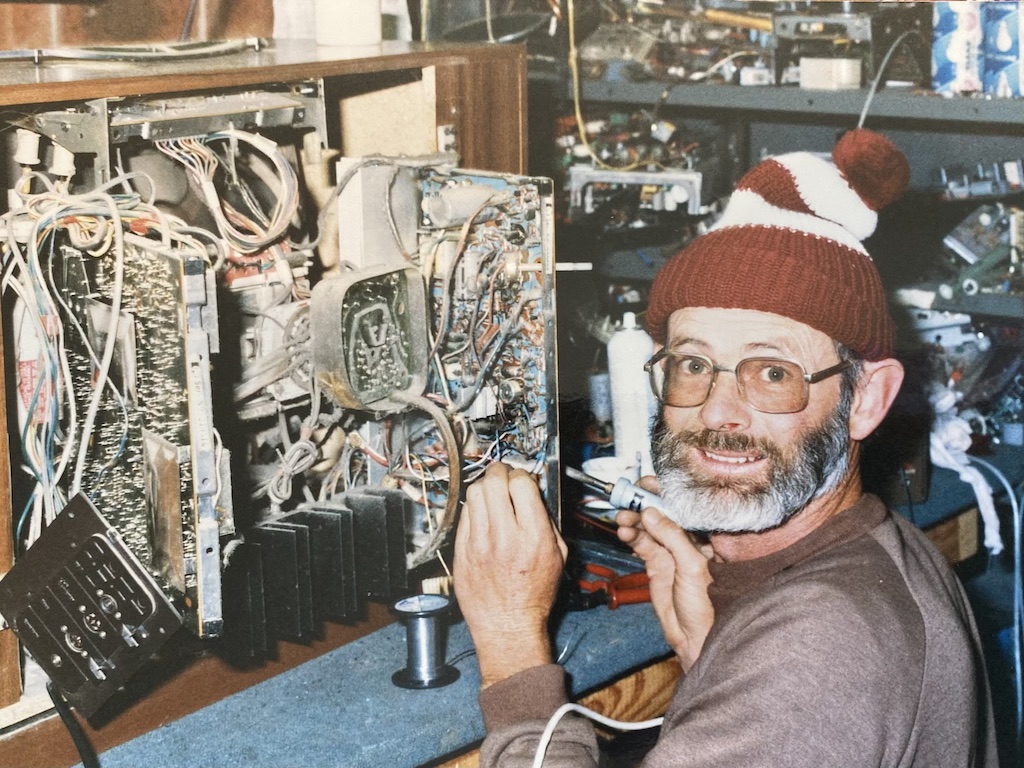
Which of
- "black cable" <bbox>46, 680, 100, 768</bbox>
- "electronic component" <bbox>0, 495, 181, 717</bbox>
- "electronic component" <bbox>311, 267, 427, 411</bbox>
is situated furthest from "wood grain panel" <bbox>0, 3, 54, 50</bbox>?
"black cable" <bbox>46, 680, 100, 768</bbox>

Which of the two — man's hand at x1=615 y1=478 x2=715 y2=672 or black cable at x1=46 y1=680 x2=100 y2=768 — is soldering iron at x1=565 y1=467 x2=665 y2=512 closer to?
man's hand at x1=615 y1=478 x2=715 y2=672

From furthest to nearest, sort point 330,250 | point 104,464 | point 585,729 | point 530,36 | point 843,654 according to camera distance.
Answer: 1. point 530,36
2. point 330,250
3. point 104,464
4. point 585,729
5. point 843,654

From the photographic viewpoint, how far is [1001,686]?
7.07ft

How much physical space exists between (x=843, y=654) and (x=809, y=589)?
3.0 inches

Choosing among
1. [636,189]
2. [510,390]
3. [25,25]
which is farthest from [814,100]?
[25,25]

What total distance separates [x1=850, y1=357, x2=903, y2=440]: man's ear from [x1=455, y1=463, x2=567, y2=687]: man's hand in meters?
0.38

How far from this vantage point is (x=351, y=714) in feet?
4.34

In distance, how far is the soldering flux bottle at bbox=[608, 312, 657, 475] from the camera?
187cm

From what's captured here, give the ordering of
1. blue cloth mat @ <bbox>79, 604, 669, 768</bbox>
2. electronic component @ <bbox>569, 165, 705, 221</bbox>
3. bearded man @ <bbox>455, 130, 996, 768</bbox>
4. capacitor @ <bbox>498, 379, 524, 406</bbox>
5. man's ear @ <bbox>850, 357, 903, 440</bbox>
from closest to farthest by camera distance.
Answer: bearded man @ <bbox>455, 130, 996, 768</bbox> < blue cloth mat @ <bbox>79, 604, 669, 768</bbox> < man's ear @ <bbox>850, 357, 903, 440</bbox> < capacitor @ <bbox>498, 379, 524, 406</bbox> < electronic component @ <bbox>569, 165, 705, 221</bbox>

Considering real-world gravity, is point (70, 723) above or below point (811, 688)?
below

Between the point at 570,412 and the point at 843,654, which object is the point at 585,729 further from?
the point at 570,412

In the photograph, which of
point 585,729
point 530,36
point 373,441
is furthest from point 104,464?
point 530,36

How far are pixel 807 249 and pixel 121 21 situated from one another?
1186 millimetres

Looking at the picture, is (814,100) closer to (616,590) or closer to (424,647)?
(616,590)
